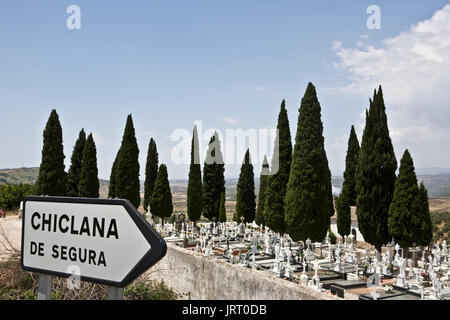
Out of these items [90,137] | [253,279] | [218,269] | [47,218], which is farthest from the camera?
[90,137]

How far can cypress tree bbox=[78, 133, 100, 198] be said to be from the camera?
3450 cm

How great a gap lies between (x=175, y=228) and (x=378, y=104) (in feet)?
65.2

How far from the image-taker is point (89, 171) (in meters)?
34.7

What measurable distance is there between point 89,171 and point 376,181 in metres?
26.2

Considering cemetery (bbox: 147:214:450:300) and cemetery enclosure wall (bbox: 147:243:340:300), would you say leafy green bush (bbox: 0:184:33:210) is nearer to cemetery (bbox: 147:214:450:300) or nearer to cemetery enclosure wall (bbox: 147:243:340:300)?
cemetery (bbox: 147:214:450:300)

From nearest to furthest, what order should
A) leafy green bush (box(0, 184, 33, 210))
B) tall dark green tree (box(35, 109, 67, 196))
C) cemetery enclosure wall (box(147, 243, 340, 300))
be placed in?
cemetery enclosure wall (box(147, 243, 340, 300)) → tall dark green tree (box(35, 109, 67, 196)) → leafy green bush (box(0, 184, 33, 210))

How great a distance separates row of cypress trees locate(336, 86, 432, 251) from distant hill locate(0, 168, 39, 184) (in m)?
147

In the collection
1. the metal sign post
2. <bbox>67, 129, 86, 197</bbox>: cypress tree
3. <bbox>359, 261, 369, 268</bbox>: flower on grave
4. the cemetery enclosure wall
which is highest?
<bbox>67, 129, 86, 197</bbox>: cypress tree

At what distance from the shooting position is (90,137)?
3503 centimetres

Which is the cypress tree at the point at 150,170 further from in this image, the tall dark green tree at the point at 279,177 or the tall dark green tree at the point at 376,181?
the tall dark green tree at the point at 376,181

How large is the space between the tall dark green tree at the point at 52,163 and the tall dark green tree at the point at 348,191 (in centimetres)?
2520

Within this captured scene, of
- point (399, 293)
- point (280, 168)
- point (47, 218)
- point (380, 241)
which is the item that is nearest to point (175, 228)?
point (280, 168)

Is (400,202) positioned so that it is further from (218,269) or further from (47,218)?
(47,218)

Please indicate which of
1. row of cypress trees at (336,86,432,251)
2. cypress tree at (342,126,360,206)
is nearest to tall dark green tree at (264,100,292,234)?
row of cypress trees at (336,86,432,251)
